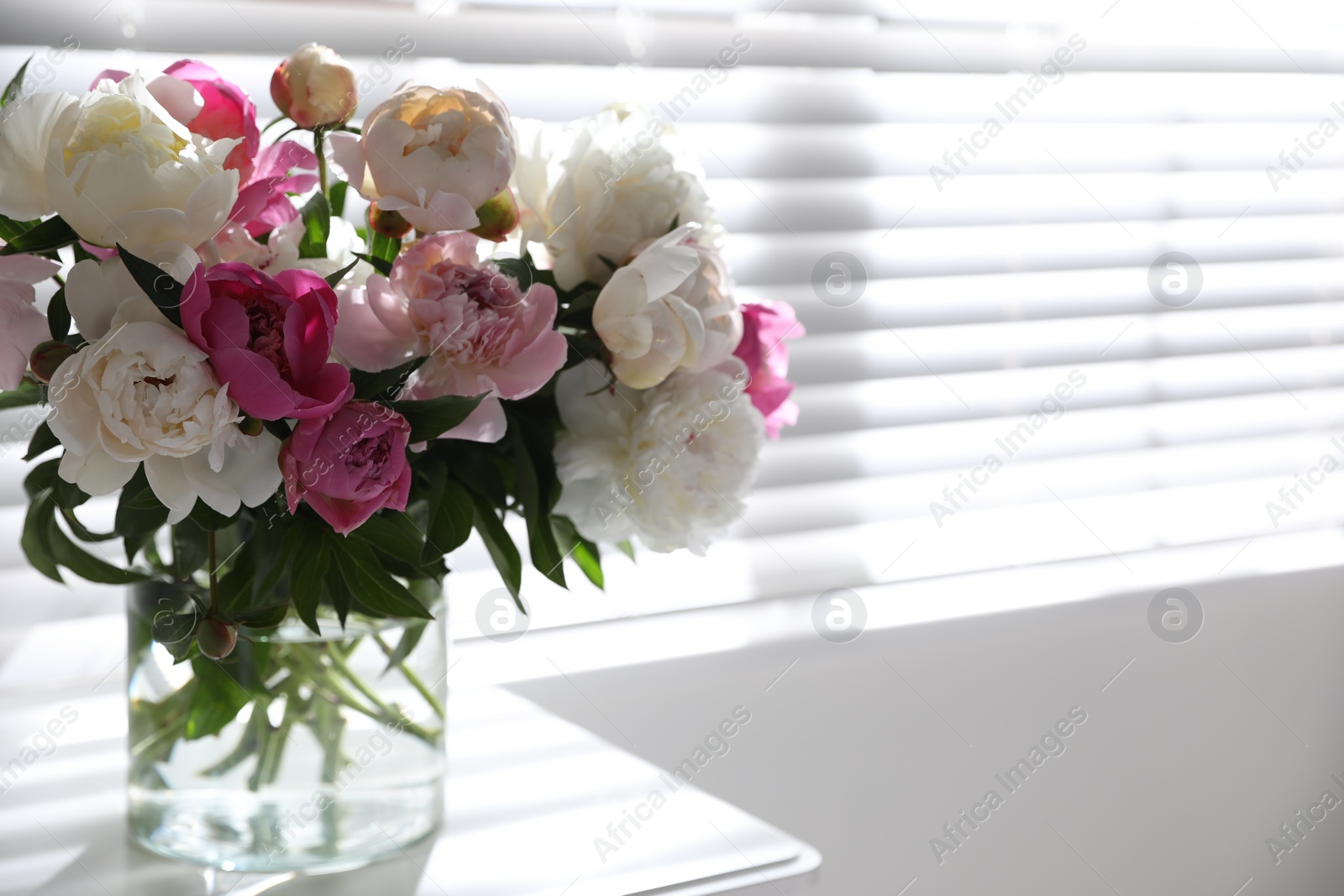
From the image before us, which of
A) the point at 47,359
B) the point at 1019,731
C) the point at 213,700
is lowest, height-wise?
the point at 1019,731

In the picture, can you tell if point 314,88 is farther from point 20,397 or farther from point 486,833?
point 486,833

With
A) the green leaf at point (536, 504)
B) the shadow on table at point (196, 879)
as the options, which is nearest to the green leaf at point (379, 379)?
the green leaf at point (536, 504)

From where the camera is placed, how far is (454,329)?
544mm

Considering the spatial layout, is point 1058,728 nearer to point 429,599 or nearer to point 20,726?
point 429,599

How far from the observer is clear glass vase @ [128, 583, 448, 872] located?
25.8 inches

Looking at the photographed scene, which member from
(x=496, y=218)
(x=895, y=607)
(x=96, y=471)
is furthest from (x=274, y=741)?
(x=895, y=607)

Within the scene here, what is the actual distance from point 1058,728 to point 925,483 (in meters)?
0.34

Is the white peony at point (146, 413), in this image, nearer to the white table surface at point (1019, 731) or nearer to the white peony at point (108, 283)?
the white peony at point (108, 283)

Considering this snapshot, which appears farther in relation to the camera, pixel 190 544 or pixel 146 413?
pixel 190 544

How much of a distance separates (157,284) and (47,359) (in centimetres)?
7

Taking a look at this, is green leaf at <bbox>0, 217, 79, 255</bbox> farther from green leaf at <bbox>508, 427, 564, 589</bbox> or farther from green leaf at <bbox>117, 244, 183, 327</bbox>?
green leaf at <bbox>508, 427, 564, 589</bbox>

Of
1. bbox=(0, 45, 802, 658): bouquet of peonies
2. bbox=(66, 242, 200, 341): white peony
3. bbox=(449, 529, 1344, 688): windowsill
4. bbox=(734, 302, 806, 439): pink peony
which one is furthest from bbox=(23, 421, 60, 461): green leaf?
bbox=(449, 529, 1344, 688): windowsill

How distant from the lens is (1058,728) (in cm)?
134

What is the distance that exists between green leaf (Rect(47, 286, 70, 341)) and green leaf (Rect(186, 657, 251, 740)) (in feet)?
0.67
